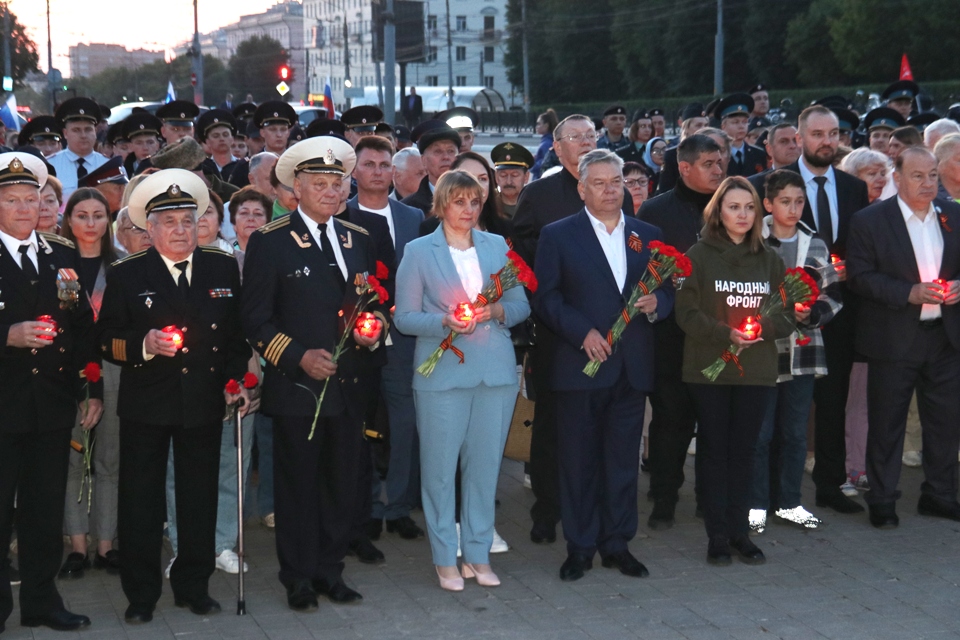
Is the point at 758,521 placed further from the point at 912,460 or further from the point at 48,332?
the point at 48,332

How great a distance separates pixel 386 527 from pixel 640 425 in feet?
5.61

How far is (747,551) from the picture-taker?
22.5 ft

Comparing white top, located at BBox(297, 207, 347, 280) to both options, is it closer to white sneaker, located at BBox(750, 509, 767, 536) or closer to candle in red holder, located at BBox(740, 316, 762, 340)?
candle in red holder, located at BBox(740, 316, 762, 340)

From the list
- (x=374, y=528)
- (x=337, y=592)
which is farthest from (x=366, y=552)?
(x=337, y=592)

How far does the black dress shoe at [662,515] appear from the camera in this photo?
7.54 metres

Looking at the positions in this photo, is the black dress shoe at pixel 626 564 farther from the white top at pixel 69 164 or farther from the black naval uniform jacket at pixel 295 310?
the white top at pixel 69 164

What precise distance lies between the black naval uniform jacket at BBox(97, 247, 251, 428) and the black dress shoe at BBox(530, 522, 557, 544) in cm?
221

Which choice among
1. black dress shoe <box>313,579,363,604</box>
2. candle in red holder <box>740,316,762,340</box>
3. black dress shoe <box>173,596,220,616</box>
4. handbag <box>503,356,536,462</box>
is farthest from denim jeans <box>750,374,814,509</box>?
black dress shoe <box>173,596,220,616</box>

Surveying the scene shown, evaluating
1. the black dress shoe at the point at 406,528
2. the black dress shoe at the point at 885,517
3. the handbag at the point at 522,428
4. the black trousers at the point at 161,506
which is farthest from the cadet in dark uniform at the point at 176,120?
the black dress shoe at the point at 885,517

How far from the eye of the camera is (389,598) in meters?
6.26

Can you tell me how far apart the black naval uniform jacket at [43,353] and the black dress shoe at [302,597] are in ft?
4.36

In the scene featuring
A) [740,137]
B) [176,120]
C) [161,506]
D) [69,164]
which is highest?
[176,120]

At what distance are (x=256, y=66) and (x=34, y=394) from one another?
10869 cm

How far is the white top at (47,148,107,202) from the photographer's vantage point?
36.8ft
